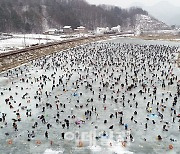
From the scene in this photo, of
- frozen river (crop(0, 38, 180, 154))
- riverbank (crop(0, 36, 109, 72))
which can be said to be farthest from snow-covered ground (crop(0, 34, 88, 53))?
frozen river (crop(0, 38, 180, 154))

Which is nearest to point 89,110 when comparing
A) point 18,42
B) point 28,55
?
point 28,55

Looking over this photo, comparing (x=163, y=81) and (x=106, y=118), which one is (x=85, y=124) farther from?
(x=163, y=81)

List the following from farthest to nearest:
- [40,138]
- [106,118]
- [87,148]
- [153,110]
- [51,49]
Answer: [51,49]
[153,110]
[106,118]
[40,138]
[87,148]

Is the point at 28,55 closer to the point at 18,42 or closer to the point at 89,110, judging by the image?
the point at 18,42

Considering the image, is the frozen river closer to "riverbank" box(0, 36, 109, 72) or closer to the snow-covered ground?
"riverbank" box(0, 36, 109, 72)

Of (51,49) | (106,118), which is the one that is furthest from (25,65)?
(106,118)

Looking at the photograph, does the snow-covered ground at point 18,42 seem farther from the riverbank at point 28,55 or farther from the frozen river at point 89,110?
the frozen river at point 89,110

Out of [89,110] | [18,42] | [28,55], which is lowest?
[89,110]

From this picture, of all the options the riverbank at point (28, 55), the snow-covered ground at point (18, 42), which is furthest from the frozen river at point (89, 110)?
the snow-covered ground at point (18, 42)
